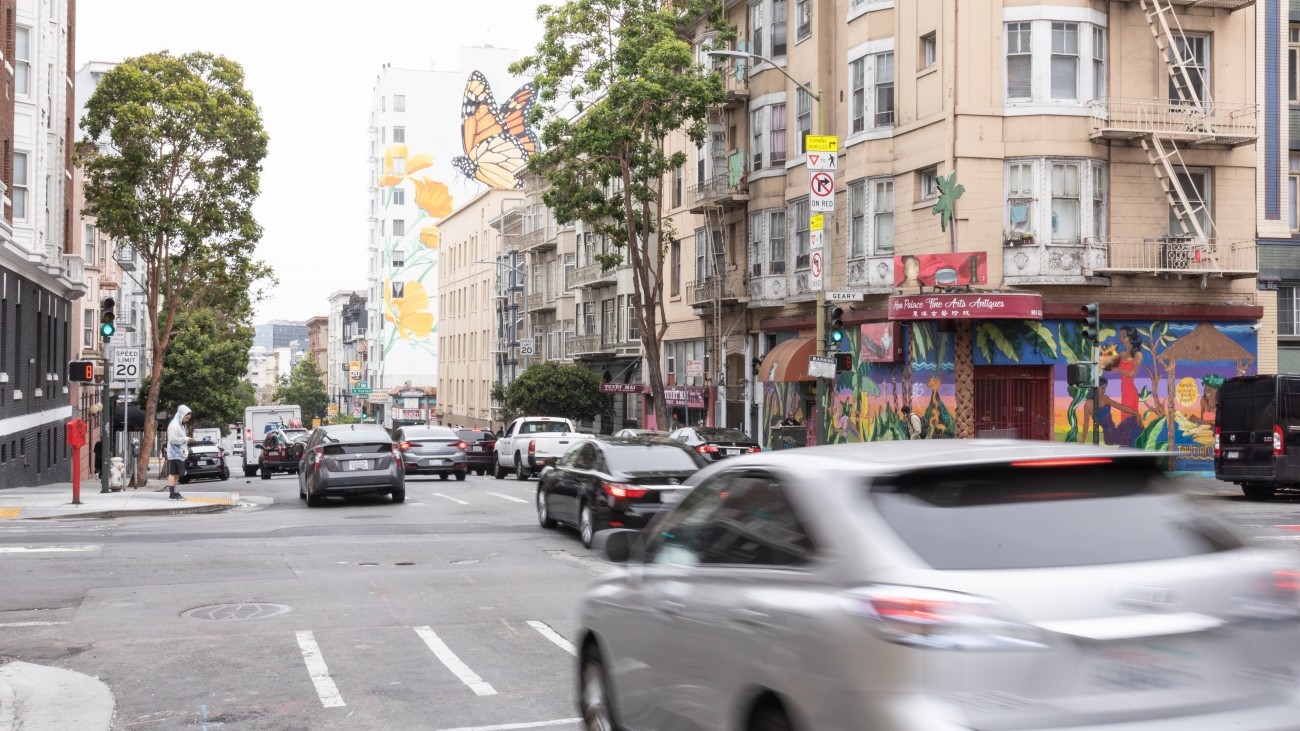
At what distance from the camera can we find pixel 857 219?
116 ft

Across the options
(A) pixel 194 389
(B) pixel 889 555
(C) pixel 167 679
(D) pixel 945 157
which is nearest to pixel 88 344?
(A) pixel 194 389

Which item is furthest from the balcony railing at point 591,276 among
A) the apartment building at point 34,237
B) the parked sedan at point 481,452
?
the apartment building at point 34,237

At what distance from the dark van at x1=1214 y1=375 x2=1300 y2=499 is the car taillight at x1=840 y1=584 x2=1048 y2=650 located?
78.6 feet

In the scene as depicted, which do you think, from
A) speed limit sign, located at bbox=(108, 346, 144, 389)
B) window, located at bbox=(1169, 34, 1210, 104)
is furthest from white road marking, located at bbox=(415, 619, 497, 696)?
window, located at bbox=(1169, 34, 1210, 104)

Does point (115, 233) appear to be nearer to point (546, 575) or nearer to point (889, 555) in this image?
point (546, 575)

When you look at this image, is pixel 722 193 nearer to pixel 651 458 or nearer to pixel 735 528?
pixel 651 458

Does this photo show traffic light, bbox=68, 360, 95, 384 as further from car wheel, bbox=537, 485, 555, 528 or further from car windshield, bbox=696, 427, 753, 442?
car windshield, bbox=696, 427, 753, 442

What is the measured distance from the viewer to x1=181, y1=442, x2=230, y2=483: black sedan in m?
49.2

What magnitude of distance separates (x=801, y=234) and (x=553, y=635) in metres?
29.0

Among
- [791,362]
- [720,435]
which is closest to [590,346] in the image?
[791,362]

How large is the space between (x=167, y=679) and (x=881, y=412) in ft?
88.7

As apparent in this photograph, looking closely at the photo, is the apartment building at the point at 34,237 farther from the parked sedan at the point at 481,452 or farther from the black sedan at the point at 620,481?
the black sedan at the point at 620,481

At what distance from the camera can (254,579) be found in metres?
14.5

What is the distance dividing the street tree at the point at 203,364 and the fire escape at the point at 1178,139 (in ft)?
173
